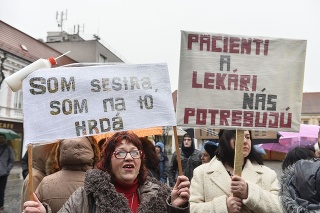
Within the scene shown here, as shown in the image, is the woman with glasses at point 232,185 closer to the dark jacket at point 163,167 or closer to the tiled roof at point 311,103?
the dark jacket at point 163,167

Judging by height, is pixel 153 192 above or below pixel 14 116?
above

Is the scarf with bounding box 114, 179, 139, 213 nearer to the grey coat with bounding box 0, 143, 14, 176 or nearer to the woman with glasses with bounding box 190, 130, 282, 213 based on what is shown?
the woman with glasses with bounding box 190, 130, 282, 213

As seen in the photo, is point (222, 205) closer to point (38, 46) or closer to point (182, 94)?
point (182, 94)

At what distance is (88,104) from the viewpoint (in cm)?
255

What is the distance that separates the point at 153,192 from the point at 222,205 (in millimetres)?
586

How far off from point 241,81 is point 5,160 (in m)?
6.10

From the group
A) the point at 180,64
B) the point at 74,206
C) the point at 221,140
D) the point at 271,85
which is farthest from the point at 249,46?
the point at 74,206

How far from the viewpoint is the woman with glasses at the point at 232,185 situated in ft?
9.06

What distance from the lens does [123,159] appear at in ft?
8.34

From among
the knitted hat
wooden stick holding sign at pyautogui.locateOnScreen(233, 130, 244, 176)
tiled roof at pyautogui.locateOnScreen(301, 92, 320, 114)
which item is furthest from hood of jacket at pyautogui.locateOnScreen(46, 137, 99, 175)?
tiled roof at pyautogui.locateOnScreen(301, 92, 320, 114)

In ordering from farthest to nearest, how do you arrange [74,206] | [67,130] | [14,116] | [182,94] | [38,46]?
[38,46], [14,116], [182,94], [67,130], [74,206]

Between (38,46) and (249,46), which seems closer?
(249,46)

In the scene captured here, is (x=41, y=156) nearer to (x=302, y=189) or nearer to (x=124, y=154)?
(x=124, y=154)

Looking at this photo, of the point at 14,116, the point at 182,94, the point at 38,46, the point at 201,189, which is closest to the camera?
the point at 182,94
